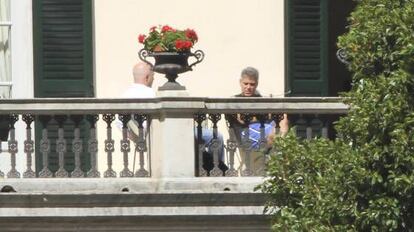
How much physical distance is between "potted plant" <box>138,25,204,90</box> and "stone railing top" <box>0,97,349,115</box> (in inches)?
13.3

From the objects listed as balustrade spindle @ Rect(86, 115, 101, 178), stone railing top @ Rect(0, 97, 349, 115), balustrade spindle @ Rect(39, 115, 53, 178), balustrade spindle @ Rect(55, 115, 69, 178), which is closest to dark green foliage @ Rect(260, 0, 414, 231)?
stone railing top @ Rect(0, 97, 349, 115)

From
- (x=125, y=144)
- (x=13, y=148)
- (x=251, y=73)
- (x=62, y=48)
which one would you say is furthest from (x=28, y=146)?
(x=251, y=73)

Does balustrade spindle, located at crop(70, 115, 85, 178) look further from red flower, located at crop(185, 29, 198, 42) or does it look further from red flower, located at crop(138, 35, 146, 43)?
red flower, located at crop(185, 29, 198, 42)

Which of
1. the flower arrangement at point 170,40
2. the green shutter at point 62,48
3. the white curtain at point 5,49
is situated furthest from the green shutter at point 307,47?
the white curtain at point 5,49

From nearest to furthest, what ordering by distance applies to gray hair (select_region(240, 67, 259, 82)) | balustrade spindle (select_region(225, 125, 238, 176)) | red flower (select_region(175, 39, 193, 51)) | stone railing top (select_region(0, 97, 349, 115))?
red flower (select_region(175, 39, 193, 51)) → stone railing top (select_region(0, 97, 349, 115)) → balustrade spindle (select_region(225, 125, 238, 176)) → gray hair (select_region(240, 67, 259, 82))

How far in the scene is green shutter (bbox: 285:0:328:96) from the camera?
2767cm

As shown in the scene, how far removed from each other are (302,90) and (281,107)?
214cm

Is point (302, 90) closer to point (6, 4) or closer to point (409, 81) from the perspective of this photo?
point (6, 4)

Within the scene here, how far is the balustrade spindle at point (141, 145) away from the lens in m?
25.6

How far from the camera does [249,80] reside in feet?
85.9

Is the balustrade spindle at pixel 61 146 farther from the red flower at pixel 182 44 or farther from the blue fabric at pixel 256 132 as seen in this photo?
the blue fabric at pixel 256 132

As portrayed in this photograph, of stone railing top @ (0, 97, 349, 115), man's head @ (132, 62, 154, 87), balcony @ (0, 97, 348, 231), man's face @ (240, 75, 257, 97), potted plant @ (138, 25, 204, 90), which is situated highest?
potted plant @ (138, 25, 204, 90)

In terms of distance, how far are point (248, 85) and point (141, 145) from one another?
144 cm

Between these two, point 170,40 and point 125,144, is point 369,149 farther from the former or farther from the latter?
point 125,144
